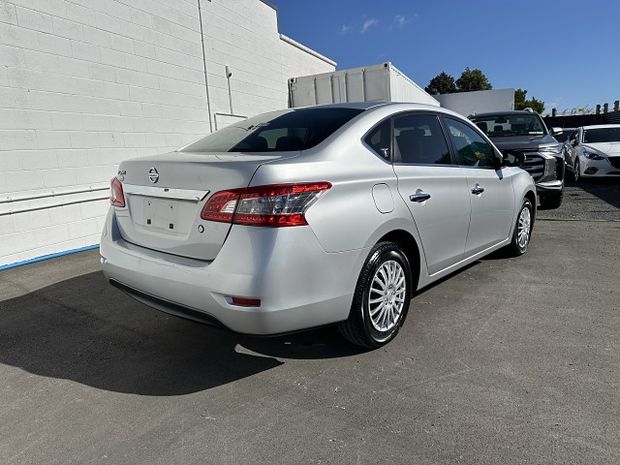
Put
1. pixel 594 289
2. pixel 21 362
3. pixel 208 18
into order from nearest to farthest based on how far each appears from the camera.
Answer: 1. pixel 21 362
2. pixel 594 289
3. pixel 208 18

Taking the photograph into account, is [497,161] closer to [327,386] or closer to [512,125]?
[327,386]

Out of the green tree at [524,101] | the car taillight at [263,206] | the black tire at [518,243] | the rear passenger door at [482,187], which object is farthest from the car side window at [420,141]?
the green tree at [524,101]

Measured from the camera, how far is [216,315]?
2.51 meters

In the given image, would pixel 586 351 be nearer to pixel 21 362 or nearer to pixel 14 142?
pixel 21 362

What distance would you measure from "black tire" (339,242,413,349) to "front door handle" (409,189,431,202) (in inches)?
14.3

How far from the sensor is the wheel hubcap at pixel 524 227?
208 inches

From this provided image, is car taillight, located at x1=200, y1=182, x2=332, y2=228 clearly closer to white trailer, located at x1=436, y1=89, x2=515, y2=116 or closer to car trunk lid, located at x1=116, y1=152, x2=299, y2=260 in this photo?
car trunk lid, located at x1=116, y1=152, x2=299, y2=260

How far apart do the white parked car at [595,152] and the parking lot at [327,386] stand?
26.2 feet

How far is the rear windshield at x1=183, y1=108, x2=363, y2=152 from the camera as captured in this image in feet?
9.96

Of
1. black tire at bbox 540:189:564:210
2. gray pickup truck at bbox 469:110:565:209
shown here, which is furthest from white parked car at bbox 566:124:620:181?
black tire at bbox 540:189:564:210

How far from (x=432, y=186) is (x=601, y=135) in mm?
11269

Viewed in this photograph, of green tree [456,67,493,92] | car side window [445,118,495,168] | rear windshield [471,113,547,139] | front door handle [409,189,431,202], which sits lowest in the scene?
front door handle [409,189,431,202]

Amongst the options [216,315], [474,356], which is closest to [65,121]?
[216,315]

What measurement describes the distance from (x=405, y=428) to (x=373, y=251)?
1067 millimetres
